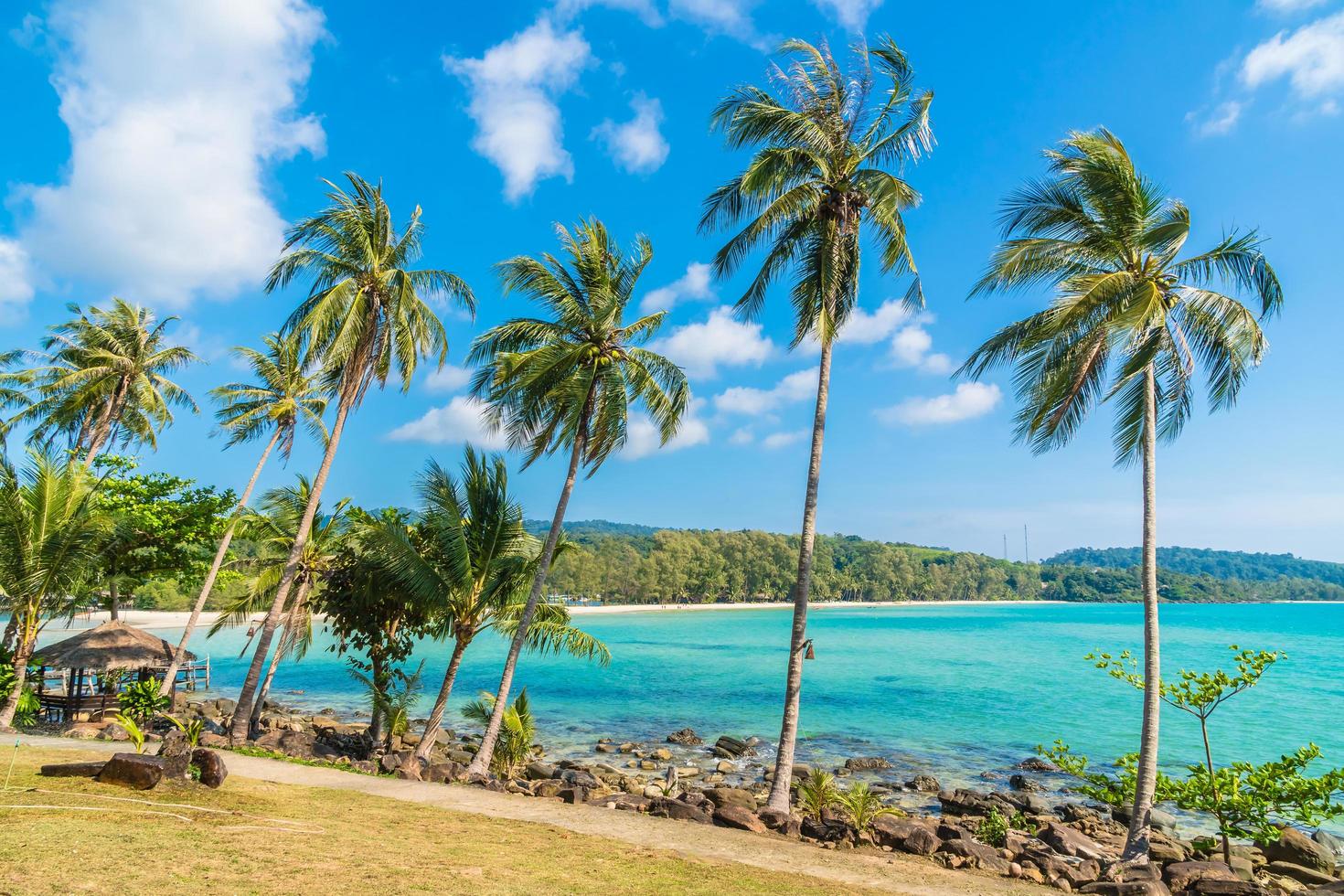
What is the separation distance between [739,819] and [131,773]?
7535 mm

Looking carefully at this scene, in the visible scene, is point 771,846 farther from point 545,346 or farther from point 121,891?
point 545,346

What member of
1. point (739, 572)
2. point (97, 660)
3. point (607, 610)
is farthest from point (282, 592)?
point (739, 572)

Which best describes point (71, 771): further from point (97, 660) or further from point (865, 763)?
point (865, 763)

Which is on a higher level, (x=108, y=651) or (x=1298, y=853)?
(x=108, y=651)

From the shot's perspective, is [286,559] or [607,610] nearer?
[286,559]

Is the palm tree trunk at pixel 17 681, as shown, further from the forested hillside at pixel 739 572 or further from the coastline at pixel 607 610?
the forested hillside at pixel 739 572

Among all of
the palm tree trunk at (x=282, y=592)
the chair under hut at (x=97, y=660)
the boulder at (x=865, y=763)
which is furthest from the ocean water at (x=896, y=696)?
the chair under hut at (x=97, y=660)

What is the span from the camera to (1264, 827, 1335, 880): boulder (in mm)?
12383

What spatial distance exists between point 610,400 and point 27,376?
1967 centimetres

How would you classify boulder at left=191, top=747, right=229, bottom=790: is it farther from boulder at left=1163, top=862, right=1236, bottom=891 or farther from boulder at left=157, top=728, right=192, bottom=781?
boulder at left=1163, top=862, right=1236, bottom=891

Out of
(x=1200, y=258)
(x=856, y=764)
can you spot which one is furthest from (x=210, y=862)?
(x=856, y=764)

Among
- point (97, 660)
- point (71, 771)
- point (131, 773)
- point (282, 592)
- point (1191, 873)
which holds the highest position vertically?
point (282, 592)

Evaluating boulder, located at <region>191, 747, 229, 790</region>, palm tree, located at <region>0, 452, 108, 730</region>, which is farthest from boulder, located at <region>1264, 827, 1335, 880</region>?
palm tree, located at <region>0, 452, 108, 730</region>

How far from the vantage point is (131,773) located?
8.02 m
